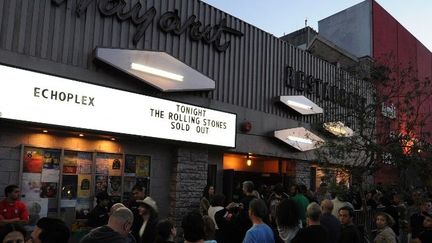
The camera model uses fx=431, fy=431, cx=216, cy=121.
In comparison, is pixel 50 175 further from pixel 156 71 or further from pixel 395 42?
pixel 395 42

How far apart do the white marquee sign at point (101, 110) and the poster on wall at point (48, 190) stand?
1.47m

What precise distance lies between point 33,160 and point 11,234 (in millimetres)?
5814

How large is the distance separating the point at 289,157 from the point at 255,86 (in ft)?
10.1

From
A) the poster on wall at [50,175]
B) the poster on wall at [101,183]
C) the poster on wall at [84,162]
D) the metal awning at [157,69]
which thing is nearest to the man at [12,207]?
the poster on wall at [50,175]

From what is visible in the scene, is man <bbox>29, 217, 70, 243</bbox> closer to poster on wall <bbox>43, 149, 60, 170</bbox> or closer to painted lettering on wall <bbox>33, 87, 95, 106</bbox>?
painted lettering on wall <bbox>33, 87, 95, 106</bbox>

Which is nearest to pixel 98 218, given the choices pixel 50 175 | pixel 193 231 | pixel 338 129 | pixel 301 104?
pixel 50 175

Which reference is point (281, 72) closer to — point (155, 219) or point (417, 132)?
point (417, 132)

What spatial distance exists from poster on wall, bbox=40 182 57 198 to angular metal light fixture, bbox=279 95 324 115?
8702 mm

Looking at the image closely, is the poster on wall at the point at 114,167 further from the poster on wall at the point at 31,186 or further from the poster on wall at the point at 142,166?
the poster on wall at the point at 31,186

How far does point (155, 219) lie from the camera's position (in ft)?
19.8

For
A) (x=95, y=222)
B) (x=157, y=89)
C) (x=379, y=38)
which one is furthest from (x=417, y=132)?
(x=379, y=38)

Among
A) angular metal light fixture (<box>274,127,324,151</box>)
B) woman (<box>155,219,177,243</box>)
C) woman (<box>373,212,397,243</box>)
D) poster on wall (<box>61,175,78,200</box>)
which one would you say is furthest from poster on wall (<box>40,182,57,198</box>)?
angular metal light fixture (<box>274,127,324,151</box>)

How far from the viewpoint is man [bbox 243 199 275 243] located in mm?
5273

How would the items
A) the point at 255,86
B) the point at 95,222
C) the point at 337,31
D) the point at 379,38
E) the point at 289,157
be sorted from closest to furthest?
the point at 95,222, the point at 255,86, the point at 289,157, the point at 379,38, the point at 337,31
